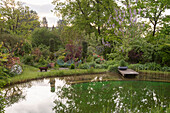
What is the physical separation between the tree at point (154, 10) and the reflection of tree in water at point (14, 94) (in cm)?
1124

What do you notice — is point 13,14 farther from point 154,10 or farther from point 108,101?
point 108,101

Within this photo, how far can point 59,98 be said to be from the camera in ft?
15.2

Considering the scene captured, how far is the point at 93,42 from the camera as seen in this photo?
46.3 feet

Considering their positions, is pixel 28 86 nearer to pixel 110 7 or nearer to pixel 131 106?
pixel 131 106

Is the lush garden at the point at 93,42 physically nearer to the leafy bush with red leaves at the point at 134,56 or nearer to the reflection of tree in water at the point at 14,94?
the leafy bush with red leaves at the point at 134,56

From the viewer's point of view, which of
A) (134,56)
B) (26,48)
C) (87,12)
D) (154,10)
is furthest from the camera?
(87,12)

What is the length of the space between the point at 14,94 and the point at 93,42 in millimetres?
9986

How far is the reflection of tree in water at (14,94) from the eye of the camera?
4513mm

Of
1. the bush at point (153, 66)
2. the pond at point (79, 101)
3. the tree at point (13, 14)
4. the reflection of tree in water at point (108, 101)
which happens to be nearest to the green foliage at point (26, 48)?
the tree at point (13, 14)

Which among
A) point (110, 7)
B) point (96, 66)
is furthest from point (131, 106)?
point (110, 7)

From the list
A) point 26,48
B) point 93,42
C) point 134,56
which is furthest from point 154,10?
point 26,48

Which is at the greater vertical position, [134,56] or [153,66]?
[134,56]

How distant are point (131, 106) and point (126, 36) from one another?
8312mm

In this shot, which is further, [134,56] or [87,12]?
[87,12]
